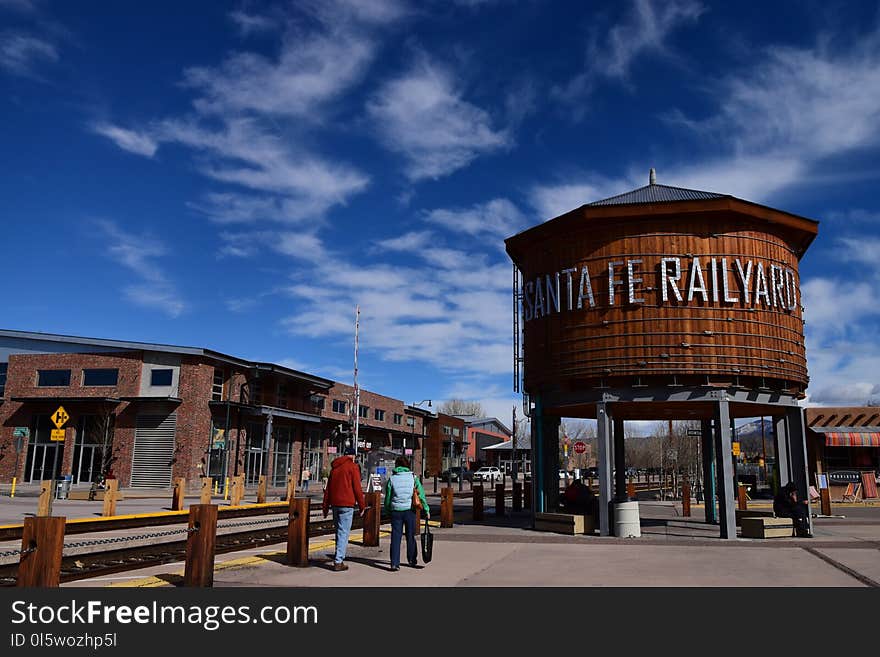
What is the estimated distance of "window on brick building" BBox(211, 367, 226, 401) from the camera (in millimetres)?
46562


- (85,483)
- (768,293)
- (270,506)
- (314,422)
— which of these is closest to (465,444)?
(314,422)

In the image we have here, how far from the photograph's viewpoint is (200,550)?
912 cm

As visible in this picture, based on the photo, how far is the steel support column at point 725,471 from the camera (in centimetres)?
1683

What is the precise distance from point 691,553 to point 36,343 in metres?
45.9

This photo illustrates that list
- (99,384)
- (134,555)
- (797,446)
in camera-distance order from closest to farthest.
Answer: (134,555), (797,446), (99,384)

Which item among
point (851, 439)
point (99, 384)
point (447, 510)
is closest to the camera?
point (447, 510)

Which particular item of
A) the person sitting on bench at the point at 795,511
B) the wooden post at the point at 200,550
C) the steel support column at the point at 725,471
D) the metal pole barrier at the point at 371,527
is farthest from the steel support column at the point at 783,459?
the wooden post at the point at 200,550

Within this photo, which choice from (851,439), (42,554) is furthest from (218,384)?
(42,554)

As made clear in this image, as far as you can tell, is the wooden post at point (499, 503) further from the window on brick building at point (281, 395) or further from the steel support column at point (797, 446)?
the window on brick building at point (281, 395)

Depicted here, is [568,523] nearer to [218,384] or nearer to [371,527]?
[371,527]

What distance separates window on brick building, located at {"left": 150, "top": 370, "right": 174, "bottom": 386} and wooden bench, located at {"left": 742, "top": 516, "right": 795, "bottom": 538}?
1416 inches

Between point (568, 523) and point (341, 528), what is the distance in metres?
8.71

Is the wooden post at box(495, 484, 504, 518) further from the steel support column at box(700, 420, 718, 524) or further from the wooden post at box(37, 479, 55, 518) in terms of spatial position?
the wooden post at box(37, 479, 55, 518)

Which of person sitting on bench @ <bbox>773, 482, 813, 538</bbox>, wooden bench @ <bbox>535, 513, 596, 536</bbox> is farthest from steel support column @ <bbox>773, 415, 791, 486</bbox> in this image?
wooden bench @ <bbox>535, 513, 596, 536</bbox>
